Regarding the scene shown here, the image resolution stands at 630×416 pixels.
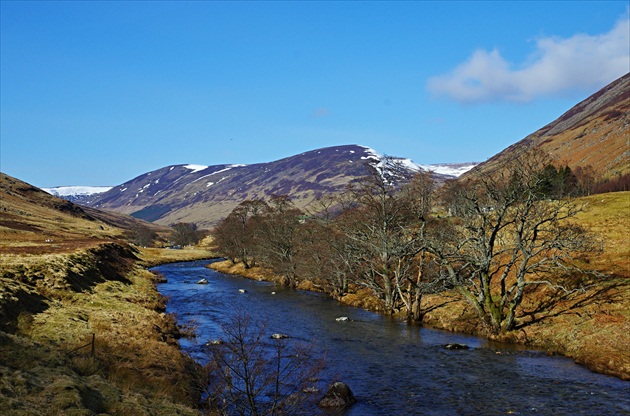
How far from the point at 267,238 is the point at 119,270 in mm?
27072

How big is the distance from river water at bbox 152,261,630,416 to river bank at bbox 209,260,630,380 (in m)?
1.28

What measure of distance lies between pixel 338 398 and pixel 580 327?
2188cm

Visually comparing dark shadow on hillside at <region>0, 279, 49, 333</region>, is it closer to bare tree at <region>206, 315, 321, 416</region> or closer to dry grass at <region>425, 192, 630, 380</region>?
bare tree at <region>206, 315, 321, 416</region>

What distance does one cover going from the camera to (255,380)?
80.2ft

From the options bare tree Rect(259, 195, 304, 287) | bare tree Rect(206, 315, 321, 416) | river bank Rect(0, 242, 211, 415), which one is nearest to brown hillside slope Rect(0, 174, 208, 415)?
river bank Rect(0, 242, 211, 415)

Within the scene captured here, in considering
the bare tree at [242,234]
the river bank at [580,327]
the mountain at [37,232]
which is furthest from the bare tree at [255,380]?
the bare tree at [242,234]

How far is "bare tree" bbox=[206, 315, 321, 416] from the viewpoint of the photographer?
54.4 ft

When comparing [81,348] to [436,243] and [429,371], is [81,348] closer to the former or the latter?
[429,371]

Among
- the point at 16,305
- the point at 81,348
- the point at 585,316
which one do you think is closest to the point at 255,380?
the point at 81,348

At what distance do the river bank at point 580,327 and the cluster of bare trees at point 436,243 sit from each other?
1668 mm

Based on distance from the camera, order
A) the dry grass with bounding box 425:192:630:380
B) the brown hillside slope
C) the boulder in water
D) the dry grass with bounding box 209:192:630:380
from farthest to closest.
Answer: the dry grass with bounding box 209:192:630:380, the dry grass with bounding box 425:192:630:380, the boulder in water, the brown hillside slope

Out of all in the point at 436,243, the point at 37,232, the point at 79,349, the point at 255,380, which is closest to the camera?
the point at 255,380

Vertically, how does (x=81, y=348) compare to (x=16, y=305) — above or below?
below

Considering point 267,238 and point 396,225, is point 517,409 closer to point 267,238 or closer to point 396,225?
point 396,225
